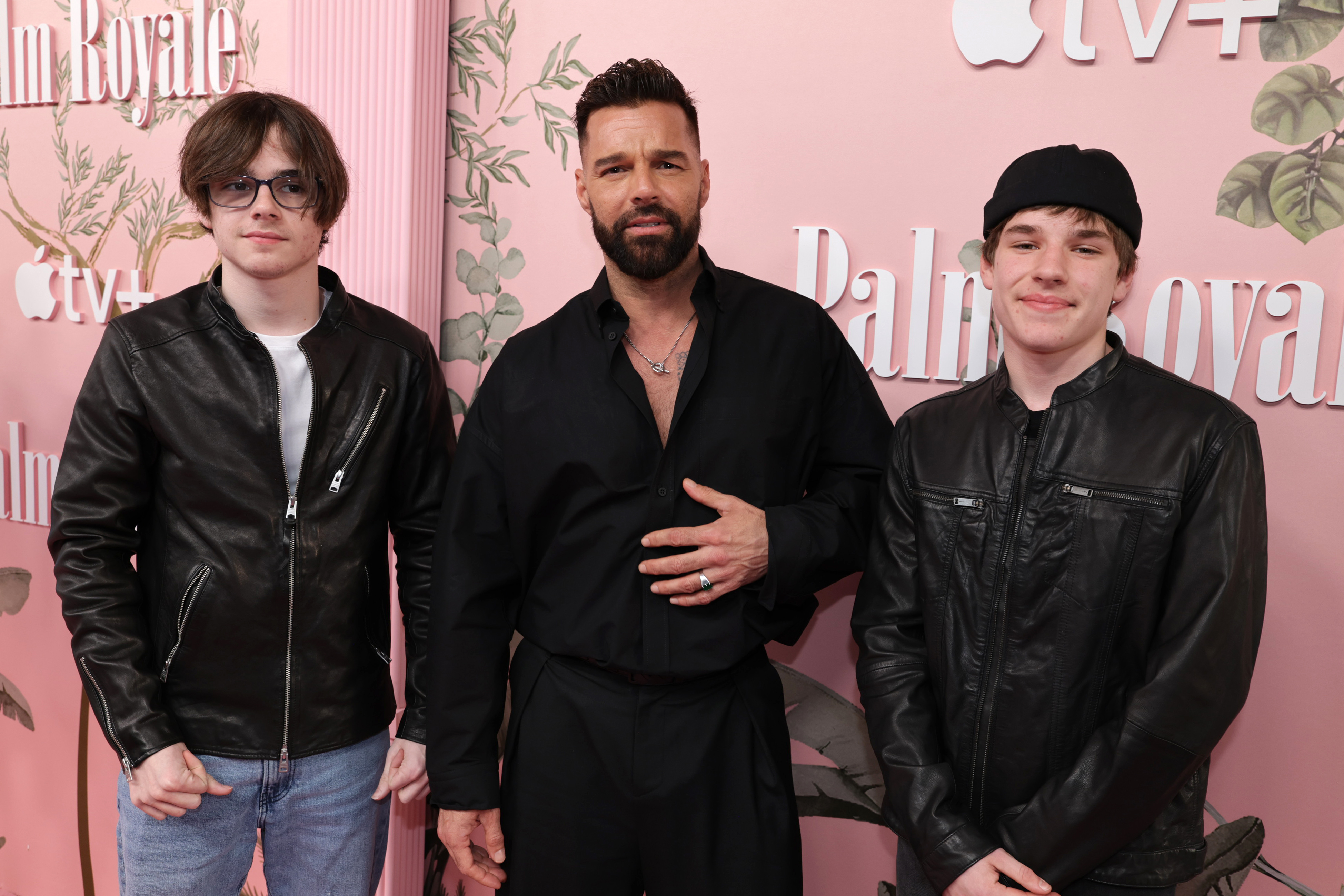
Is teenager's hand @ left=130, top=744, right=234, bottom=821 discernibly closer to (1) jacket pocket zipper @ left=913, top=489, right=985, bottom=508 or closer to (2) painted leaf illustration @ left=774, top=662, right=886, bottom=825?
(2) painted leaf illustration @ left=774, top=662, right=886, bottom=825

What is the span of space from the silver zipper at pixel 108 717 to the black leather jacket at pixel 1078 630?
1297 mm

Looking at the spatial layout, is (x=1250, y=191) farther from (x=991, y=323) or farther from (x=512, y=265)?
(x=512, y=265)

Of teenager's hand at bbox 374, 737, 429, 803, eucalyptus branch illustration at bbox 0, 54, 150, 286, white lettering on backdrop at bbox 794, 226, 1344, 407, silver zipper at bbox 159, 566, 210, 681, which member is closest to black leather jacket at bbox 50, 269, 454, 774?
silver zipper at bbox 159, 566, 210, 681

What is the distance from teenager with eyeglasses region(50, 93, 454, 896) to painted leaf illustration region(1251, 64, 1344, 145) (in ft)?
5.86

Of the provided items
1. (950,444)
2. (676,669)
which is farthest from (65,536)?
(950,444)

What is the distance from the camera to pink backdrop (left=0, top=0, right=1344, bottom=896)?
1790 mm

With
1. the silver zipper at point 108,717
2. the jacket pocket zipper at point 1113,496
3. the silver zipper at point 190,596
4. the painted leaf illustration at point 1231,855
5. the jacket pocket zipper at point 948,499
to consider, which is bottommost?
the painted leaf illustration at point 1231,855

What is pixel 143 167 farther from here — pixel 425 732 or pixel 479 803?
pixel 479 803

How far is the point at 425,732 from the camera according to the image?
1776 mm

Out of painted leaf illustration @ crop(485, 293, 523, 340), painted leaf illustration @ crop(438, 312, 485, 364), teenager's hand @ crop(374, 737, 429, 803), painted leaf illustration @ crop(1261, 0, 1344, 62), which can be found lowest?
teenager's hand @ crop(374, 737, 429, 803)

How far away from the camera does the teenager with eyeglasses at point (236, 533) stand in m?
1.61

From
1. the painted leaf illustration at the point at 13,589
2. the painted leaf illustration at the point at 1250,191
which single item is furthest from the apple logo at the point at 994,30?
the painted leaf illustration at the point at 13,589

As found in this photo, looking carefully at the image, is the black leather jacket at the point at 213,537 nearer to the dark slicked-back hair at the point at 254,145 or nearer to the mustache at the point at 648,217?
the dark slicked-back hair at the point at 254,145

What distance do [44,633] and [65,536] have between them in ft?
5.75
